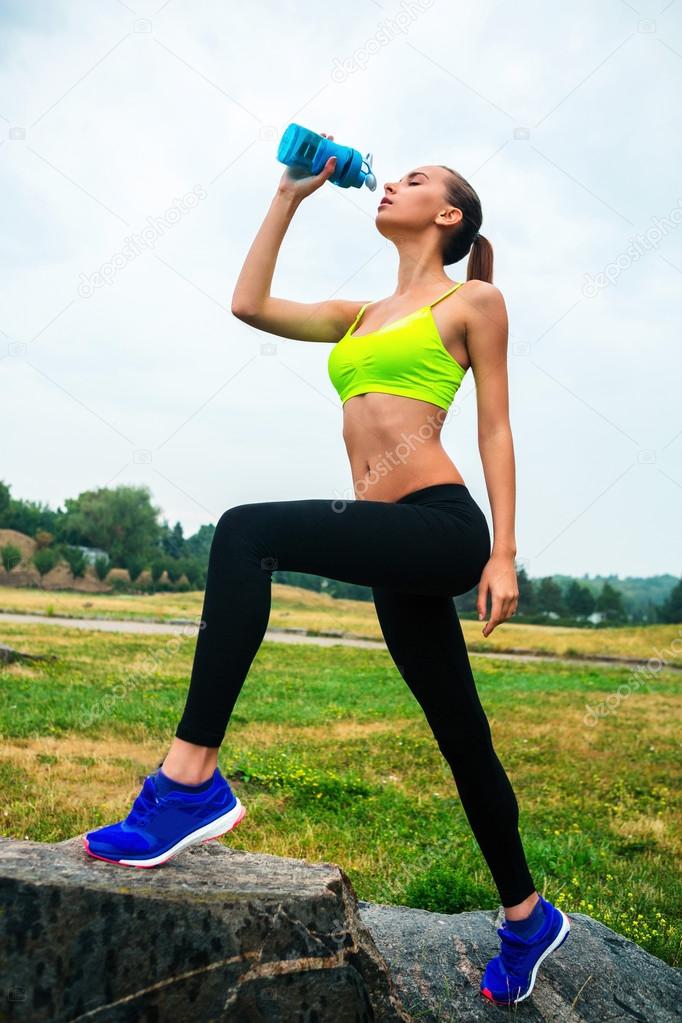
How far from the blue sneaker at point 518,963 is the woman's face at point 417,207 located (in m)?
2.47

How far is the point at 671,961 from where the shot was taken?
3645mm

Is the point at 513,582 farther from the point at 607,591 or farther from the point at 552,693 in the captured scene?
the point at 607,591

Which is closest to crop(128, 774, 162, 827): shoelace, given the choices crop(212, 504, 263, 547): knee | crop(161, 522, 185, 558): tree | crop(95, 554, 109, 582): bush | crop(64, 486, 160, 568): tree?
crop(212, 504, 263, 547): knee

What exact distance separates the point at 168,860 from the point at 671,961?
8.10 ft

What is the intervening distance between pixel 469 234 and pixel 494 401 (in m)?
0.77

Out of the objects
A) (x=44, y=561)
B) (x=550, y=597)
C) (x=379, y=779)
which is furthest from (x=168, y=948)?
(x=550, y=597)

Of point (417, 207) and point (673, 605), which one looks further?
point (673, 605)

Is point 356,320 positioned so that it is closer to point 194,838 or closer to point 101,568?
point 194,838

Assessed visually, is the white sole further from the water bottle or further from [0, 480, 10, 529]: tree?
[0, 480, 10, 529]: tree

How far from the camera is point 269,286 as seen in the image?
3.07 meters

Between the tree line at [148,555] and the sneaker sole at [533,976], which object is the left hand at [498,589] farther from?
the tree line at [148,555]

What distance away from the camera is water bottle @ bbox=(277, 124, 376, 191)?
2.95 metres

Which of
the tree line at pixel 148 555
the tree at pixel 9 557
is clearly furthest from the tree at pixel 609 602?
the tree at pixel 9 557

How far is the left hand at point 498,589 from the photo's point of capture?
8.41 feet
